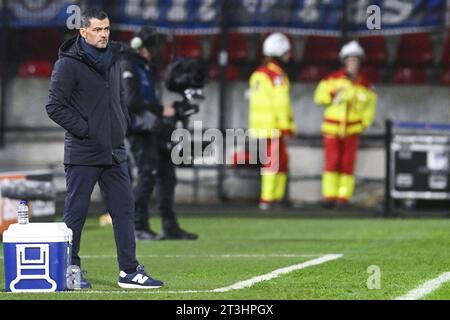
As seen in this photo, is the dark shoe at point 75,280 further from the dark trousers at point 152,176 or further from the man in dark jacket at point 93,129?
the dark trousers at point 152,176

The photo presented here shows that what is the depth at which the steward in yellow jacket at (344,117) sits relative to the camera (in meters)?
23.3

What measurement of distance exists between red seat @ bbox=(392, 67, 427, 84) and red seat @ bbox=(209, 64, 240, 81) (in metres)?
2.56

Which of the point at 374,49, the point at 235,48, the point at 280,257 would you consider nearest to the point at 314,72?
the point at 374,49

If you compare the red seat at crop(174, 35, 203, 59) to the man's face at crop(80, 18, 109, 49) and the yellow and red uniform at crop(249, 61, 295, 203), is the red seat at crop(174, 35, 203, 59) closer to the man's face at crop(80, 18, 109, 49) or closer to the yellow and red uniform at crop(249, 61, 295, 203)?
the yellow and red uniform at crop(249, 61, 295, 203)

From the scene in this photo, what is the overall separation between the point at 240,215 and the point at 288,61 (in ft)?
12.2

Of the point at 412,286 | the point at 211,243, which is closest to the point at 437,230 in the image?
the point at 211,243

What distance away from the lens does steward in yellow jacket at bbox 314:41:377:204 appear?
23.3 metres

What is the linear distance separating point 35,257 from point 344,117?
42.3ft

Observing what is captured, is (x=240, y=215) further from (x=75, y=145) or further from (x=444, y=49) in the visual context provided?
(x=75, y=145)

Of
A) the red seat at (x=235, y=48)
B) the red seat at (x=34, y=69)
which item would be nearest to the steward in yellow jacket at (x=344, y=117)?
the red seat at (x=235, y=48)

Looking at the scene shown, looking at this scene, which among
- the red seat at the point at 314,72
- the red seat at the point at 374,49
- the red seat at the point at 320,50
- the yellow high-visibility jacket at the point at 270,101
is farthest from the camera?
the red seat at the point at 314,72

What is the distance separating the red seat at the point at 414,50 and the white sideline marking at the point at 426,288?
11.8m

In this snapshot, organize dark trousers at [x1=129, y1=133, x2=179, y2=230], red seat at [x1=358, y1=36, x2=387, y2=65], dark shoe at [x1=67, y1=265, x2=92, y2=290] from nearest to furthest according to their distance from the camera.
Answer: dark shoe at [x1=67, y1=265, x2=92, y2=290] < dark trousers at [x1=129, y1=133, x2=179, y2=230] < red seat at [x1=358, y1=36, x2=387, y2=65]

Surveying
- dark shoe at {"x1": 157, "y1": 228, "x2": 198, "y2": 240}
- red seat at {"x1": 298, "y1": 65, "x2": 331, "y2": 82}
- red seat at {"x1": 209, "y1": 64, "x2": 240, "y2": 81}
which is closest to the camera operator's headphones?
dark shoe at {"x1": 157, "y1": 228, "x2": 198, "y2": 240}
